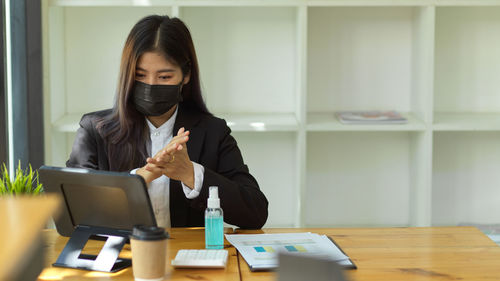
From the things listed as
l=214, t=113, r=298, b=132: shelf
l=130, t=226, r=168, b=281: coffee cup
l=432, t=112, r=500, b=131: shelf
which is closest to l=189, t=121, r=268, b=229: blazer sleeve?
l=130, t=226, r=168, b=281: coffee cup

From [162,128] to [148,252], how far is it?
32.9 inches

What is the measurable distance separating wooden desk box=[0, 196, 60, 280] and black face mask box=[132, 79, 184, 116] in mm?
1580

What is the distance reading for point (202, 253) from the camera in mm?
1625

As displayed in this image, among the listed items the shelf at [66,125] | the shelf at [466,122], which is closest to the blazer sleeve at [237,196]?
the shelf at [66,125]

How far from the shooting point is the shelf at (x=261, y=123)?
312 cm

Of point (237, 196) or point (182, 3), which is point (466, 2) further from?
point (237, 196)

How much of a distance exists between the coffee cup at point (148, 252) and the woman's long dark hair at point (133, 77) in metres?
0.73

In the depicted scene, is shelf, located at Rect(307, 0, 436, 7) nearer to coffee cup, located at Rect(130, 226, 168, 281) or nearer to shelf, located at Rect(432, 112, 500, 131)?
shelf, located at Rect(432, 112, 500, 131)

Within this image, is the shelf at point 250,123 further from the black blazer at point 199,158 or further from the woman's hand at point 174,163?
the woman's hand at point 174,163

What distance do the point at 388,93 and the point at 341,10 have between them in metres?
0.48

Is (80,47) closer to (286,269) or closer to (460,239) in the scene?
(460,239)

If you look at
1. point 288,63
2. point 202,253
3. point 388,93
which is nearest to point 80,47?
point 288,63

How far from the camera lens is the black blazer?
2.09 metres

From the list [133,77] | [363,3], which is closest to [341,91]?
[363,3]
